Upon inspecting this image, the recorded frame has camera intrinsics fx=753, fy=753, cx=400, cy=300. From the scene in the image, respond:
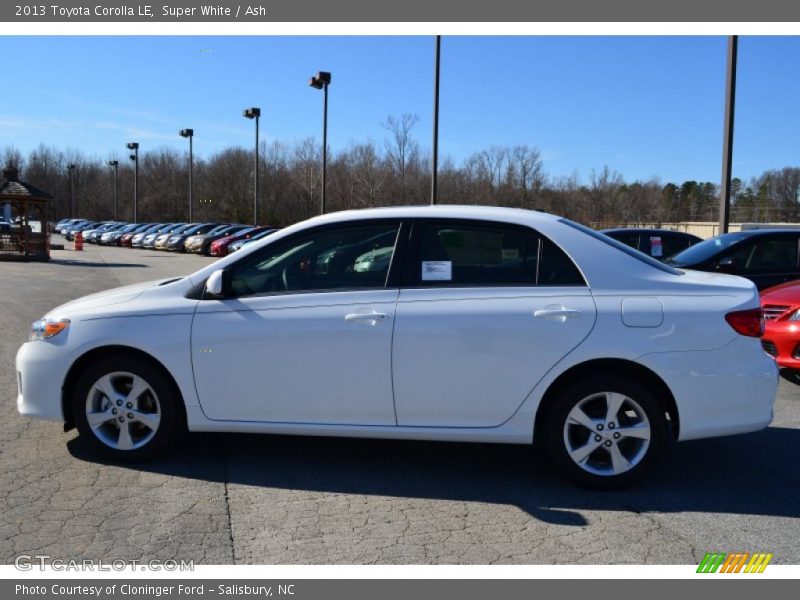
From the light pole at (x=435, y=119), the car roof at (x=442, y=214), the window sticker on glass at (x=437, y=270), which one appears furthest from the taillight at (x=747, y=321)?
the light pole at (x=435, y=119)

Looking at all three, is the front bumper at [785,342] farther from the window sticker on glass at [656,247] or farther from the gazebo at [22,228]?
the gazebo at [22,228]

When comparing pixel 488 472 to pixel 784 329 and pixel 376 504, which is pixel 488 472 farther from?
pixel 784 329

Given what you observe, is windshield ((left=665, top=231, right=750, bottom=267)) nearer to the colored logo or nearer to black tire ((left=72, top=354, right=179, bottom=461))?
the colored logo

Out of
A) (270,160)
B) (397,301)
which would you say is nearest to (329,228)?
(397,301)

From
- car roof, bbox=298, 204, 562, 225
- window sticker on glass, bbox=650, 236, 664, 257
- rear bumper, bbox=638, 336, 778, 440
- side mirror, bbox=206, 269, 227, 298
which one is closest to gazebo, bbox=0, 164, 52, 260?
window sticker on glass, bbox=650, 236, 664, 257

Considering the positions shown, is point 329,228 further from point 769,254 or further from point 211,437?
point 769,254

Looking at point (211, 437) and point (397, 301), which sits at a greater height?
point (397, 301)

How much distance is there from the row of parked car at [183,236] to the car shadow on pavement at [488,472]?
24579 mm

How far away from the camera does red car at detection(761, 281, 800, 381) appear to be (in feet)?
23.9

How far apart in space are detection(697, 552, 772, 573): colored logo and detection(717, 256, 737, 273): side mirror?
669cm

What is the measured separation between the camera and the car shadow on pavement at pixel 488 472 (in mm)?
4520

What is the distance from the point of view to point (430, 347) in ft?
15.0

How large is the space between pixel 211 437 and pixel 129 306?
134 cm

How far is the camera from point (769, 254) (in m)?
10.2
